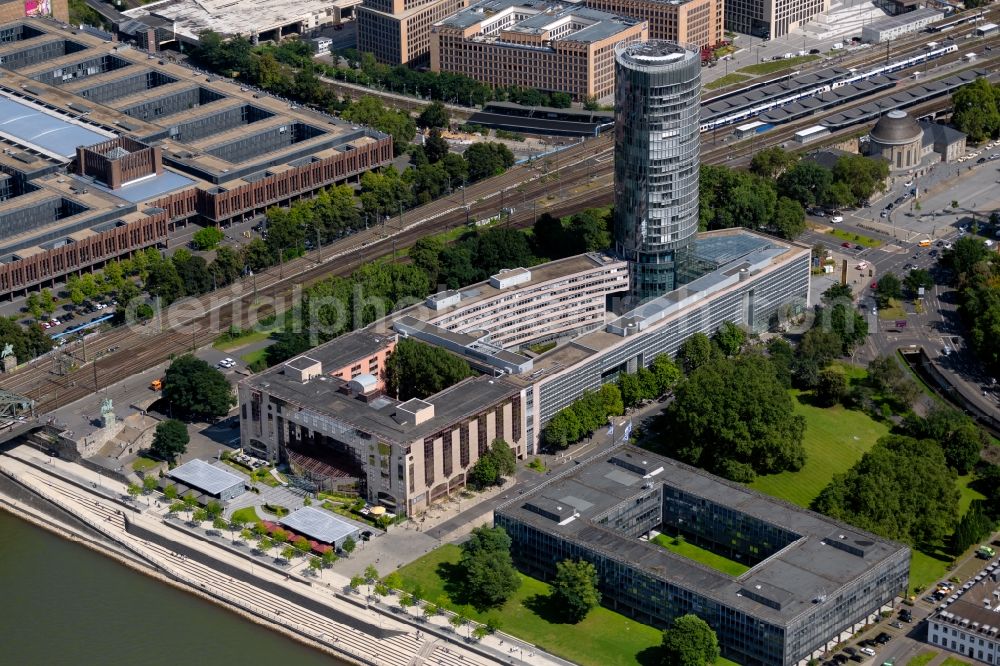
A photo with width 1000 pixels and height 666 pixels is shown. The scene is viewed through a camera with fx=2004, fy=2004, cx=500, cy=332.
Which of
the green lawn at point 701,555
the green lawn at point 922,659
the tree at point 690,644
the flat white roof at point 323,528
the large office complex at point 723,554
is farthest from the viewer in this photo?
the flat white roof at point 323,528

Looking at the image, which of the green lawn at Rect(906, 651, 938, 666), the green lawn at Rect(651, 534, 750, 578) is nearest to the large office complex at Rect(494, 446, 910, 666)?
the green lawn at Rect(651, 534, 750, 578)

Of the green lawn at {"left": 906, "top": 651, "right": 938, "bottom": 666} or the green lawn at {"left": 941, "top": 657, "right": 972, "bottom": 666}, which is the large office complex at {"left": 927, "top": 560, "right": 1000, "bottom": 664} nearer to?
the green lawn at {"left": 941, "top": 657, "right": 972, "bottom": 666}

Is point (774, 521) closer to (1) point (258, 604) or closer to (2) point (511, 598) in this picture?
(2) point (511, 598)

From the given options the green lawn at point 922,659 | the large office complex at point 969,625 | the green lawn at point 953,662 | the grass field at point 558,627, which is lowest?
the green lawn at point 953,662

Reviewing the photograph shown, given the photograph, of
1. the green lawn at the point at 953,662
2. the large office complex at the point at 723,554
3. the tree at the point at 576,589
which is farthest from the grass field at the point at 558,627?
the green lawn at the point at 953,662

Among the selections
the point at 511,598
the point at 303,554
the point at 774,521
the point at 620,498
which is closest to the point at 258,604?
the point at 303,554

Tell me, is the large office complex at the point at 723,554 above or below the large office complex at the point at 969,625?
above

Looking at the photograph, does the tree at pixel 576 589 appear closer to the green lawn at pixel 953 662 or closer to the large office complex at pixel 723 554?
the large office complex at pixel 723 554

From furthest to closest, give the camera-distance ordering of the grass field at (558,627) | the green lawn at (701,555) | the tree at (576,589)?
the green lawn at (701,555)
the tree at (576,589)
the grass field at (558,627)
